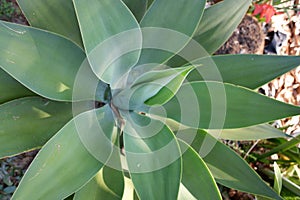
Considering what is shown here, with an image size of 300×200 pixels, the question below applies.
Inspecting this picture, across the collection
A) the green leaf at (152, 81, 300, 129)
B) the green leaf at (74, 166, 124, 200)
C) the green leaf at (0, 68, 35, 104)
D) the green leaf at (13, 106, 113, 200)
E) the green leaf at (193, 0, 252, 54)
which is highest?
the green leaf at (193, 0, 252, 54)

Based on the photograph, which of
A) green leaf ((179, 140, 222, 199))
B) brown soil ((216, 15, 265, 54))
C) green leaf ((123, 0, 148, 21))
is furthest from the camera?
brown soil ((216, 15, 265, 54))

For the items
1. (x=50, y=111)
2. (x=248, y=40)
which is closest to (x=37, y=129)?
(x=50, y=111)

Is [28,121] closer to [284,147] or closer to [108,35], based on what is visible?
[108,35]

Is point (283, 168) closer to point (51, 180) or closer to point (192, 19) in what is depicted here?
point (192, 19)

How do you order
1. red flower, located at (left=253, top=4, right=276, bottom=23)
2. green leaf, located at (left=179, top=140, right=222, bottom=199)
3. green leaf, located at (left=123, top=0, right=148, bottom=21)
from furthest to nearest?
red flower, located at (left=253, top=4, right=276, bottom=23) < green leaf, located at (left=123, top=0, right=148, bottom=21) < green leaf, located at (left=179, top=140, right=222, bottom=199)

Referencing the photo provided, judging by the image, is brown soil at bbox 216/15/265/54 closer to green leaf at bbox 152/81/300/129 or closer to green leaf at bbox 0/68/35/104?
green leaf at bbox 152/81/300/129

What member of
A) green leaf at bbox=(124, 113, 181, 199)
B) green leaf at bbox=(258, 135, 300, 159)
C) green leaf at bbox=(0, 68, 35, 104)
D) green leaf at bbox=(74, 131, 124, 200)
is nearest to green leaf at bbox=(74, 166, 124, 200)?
green leaf at bbox=(74, 131, 124, 200)

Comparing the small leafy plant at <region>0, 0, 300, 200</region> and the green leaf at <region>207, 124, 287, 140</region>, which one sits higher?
the small leafy plant at <region>0, 0, 300, 200</region>

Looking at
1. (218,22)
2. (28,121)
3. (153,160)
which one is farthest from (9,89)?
(218,22)
